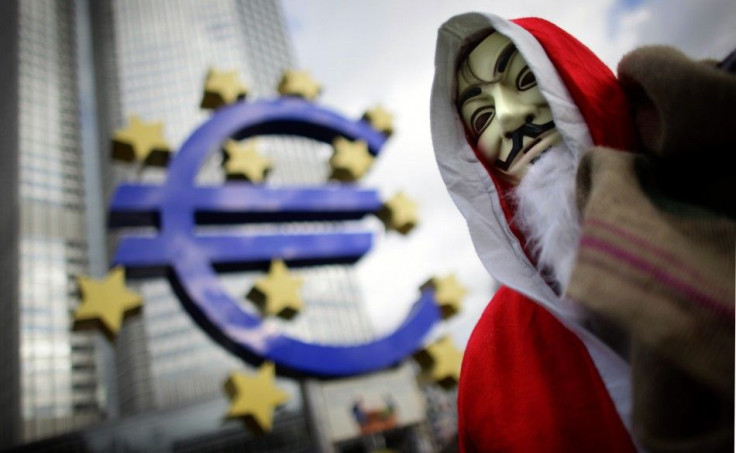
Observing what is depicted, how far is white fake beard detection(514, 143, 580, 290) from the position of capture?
0.61 m

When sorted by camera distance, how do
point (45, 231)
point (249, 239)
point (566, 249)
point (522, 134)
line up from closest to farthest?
point (566, 249) < point (522, 134) < point (249, 239) < point (45, 231)

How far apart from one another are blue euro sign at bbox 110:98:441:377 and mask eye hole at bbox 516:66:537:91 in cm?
229

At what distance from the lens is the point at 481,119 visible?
902 mm

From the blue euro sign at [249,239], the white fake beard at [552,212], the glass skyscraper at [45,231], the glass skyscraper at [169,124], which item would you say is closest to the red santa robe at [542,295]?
the white fake beard at [552,212]

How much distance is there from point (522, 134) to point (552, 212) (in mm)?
217

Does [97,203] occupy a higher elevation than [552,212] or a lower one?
higher

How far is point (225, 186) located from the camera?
314 centimetres

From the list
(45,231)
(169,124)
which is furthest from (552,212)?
(45,231)

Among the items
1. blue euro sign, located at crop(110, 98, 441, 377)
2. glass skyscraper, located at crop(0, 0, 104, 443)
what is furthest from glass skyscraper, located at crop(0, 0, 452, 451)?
blue euro sign, located at crop(110, 98, 441, 377)

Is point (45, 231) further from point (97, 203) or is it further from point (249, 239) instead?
point (249, 239)

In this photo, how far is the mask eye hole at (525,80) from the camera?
0.80 m

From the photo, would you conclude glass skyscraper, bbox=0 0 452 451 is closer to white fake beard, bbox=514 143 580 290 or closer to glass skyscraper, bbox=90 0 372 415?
glass skyscraper, bbox=90 0 372 415

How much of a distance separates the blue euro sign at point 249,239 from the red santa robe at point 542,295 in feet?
6.69

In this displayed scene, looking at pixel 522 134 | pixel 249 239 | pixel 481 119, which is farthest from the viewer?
pixel 249 239
